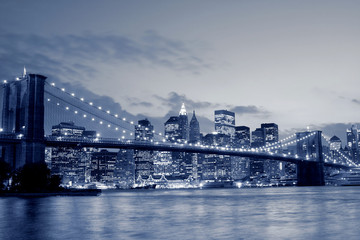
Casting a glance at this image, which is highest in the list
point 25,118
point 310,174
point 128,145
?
point 25,118

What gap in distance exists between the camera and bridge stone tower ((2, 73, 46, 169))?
187 ft

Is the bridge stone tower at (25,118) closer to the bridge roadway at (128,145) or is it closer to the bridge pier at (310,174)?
the bridge roadway at (128,145)

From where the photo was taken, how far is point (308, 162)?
4225 inches

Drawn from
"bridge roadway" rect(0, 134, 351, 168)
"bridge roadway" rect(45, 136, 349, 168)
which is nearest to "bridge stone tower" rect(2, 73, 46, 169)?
"bridge roadway" rect(0, 134, 351, 168)

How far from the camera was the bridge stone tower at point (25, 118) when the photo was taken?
187ft

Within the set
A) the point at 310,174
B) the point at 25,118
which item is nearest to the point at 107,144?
the point at 25,118

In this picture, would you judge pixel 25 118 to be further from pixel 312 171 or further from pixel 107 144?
pixel 312 171

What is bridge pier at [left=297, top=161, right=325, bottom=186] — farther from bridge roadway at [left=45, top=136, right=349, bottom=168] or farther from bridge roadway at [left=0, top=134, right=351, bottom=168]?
bridge roadway at [left=0, top=134, right=351, bottom=168]

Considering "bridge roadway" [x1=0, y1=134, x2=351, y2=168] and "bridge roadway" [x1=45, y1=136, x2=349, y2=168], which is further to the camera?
"bridge roadway" [x1=45, y1=136, x2=349, y2=168]

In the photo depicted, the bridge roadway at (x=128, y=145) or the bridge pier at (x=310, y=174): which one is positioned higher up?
the bridge roadway at (x=128, y=145)

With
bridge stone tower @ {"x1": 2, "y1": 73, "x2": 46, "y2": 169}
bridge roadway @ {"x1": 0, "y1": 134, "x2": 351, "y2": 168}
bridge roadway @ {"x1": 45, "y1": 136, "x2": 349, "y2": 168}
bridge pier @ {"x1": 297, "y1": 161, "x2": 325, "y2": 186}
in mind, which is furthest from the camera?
bridge pier @ {"x1": 297, "y1": 161, "x2": 325, "y2": 186}

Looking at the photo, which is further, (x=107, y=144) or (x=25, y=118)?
(x=107, y=144)

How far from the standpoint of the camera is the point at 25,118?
191ft

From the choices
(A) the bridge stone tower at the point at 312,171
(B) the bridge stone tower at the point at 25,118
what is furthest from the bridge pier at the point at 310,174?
(B) the bridge stone tower at the point at 25,118
